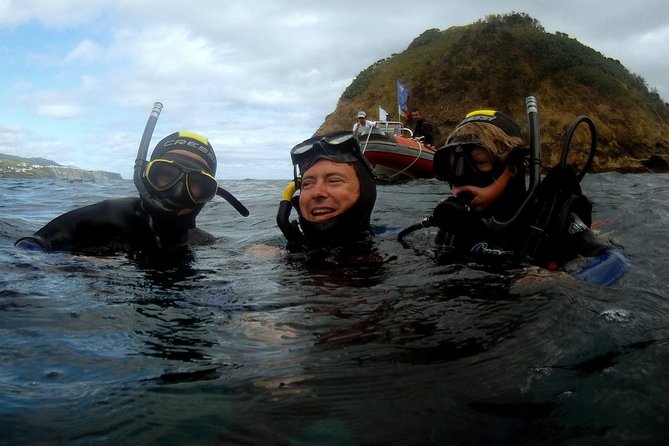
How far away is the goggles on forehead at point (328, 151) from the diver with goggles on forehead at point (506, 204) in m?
0.79

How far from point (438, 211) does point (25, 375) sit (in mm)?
2374

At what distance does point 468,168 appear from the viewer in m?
3.41

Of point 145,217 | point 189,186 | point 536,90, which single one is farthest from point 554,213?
point 536,90

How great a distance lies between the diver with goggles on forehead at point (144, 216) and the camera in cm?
412

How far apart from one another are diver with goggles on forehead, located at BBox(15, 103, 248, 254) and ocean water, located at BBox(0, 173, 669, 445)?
0.75 m

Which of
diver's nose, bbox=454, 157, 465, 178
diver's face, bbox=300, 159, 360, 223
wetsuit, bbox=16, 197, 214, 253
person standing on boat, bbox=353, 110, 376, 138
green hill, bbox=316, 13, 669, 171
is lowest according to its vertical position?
wetsuit, bbox=16, 197, 214, 253

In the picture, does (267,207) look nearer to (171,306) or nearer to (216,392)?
(171,306)

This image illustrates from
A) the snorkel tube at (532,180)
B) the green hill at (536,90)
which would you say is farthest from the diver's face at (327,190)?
the green hill at (536,90)

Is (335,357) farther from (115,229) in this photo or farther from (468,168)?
(115,229)

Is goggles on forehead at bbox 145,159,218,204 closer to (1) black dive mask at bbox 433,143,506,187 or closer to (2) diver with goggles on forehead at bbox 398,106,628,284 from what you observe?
(2) diver with goggles on forehead at bbox 398,106,628,284

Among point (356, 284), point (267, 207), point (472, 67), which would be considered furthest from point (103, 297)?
point (472, 67)

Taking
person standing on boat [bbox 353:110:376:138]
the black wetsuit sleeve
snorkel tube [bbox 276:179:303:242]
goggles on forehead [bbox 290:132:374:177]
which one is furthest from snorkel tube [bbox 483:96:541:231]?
person standing on boat [bbox 353:110:376:138]

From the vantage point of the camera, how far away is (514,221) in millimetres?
3250

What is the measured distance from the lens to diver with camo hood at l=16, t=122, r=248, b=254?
4.12 metres
